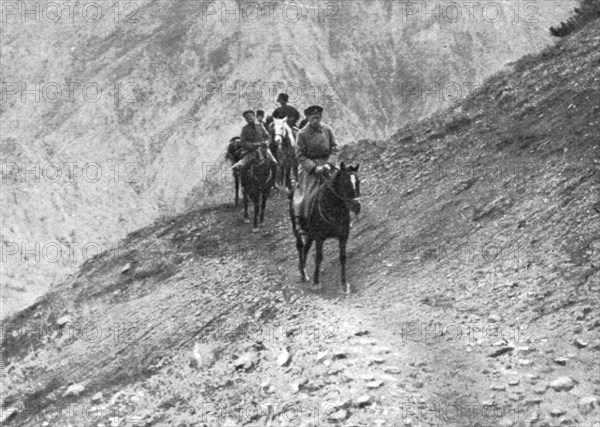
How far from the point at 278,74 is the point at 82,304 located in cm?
2547

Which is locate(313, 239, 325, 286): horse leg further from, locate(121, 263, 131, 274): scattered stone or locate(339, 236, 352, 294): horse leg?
locate(121, 263, 131, 274): scattered stone

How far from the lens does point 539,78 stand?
19859 millimetres

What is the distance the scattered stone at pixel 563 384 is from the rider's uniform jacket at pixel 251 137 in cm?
1020

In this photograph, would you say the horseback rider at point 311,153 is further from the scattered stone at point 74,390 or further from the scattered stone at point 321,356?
the scattered stone at point 74,390

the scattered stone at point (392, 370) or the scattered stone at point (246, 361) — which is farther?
the scattered stone at point (246, 361)

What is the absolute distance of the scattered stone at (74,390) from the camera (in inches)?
551

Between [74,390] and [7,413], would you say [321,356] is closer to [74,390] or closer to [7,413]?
[74,390]

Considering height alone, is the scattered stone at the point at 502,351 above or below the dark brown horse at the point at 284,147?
below

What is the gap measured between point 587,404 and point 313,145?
7102mm

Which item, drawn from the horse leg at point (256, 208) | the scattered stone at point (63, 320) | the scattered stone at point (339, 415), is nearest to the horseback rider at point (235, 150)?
the horse leg at point (256, 208)

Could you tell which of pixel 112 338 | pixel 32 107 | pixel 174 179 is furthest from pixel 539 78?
pixel 32 107

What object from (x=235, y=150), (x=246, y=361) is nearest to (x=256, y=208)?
(x=235, y=150)

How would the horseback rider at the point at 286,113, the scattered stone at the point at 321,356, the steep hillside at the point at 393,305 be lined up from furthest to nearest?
the horseback rider at the point at 286,113, the scattered stone at the point at 321,356, the steep hillside at the point at 393,305

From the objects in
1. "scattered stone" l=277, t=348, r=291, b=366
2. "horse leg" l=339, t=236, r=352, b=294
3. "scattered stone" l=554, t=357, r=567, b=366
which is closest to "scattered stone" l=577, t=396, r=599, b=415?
"scattered stone" l=554, t=357, r=567, b=366
